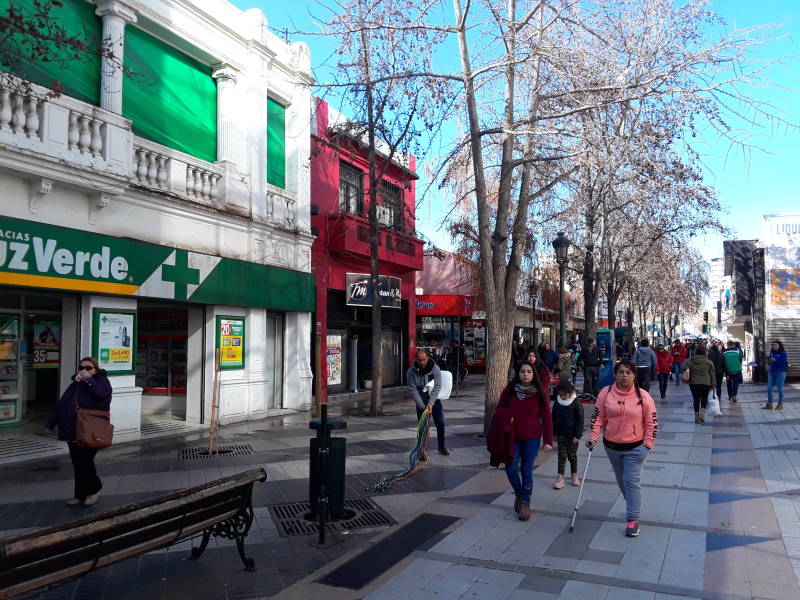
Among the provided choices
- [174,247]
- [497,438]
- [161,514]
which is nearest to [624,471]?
[497,438]

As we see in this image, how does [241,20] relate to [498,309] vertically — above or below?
above

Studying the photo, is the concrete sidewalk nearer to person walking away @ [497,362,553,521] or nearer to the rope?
person walking away @ [497,362,553,521]

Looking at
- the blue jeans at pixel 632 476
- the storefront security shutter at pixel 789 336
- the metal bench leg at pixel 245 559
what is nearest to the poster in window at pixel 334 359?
the blue jeans at pixel 632 476

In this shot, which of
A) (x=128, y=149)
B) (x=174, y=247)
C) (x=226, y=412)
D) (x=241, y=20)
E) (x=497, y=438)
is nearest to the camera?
(x=497, y=438)

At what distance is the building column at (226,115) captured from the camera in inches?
514

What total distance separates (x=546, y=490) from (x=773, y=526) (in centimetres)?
238

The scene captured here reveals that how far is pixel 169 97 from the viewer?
1197cm

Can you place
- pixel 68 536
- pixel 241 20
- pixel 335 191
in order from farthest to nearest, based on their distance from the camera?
pixel 335 191, pixel 241 20, pixel 68 536

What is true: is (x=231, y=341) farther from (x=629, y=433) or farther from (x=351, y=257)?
(x=629, y=433)

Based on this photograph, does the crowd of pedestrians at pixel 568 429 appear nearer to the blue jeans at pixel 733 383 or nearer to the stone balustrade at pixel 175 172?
the stone balustrade at pixel 175 172

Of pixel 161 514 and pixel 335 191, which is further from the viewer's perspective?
pixel 335 191

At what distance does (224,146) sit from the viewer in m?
13.0

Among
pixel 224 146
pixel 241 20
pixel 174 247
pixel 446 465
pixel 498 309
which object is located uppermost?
pixel 241 20

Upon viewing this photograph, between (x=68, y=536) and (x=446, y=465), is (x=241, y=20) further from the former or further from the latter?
(x=68, y=536)
